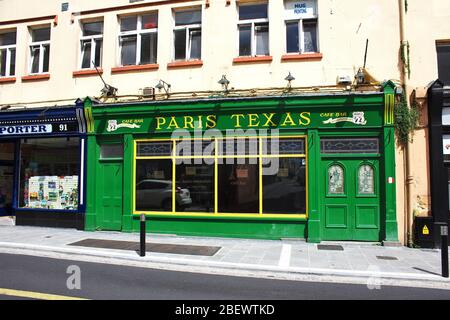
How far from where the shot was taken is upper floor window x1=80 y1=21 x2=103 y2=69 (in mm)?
12344

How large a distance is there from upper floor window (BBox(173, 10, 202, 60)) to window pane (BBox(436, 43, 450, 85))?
685 cm

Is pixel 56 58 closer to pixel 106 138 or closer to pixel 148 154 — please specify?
pixel 106 138

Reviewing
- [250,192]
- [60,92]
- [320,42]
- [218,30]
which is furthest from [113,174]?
[320,42]

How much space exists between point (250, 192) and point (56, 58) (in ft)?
26.0

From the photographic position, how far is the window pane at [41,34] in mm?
12969

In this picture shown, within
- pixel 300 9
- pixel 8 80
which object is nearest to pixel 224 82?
pixel 300 9

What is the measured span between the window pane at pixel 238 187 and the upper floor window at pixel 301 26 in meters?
3.63

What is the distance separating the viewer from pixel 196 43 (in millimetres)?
11656

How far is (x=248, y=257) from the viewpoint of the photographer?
8312 mm

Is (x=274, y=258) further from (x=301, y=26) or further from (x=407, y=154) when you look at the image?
(x=301, y=26)

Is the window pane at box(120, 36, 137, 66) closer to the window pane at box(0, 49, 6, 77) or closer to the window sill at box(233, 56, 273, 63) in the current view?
the window sill at box(233, 56, 273, 63)

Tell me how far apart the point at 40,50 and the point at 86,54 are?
70.9 inches

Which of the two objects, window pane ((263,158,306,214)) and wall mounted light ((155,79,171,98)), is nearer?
window pane ((263,158,306,214))

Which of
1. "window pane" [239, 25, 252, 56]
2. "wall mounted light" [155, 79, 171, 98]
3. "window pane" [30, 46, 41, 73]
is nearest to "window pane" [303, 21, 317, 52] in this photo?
"window pane" [239, 25, 252, 56]
